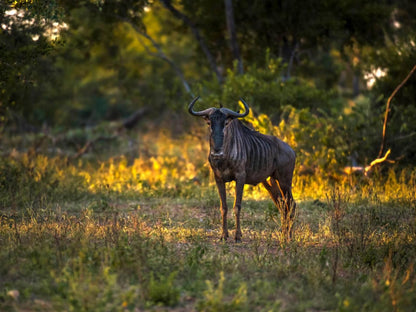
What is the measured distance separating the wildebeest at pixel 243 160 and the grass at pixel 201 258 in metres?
0.53

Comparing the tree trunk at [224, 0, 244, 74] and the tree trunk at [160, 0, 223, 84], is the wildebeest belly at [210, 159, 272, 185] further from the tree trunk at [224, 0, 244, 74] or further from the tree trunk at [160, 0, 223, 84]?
the tree trunk at [160, 0, 223, 84]

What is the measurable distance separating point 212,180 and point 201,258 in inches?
266

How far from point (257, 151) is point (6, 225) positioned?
4.09 m

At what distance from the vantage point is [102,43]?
21094mm

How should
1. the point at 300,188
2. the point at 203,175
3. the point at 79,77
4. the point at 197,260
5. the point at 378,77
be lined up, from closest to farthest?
the point at 197,260 < the point at 300,188 < the point at 203,175 < the point at 378,77 < the point at 79,77

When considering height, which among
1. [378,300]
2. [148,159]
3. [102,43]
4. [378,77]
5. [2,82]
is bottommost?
[378,300]

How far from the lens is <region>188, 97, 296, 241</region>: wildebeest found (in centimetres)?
811

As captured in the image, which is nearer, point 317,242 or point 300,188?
point 317,242

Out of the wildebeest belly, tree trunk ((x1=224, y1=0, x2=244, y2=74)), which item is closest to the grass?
the wildebeest belly

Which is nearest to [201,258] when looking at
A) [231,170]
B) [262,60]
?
[231,170]

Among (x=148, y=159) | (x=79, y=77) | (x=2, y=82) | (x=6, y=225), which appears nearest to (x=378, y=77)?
(x=148, y=159)

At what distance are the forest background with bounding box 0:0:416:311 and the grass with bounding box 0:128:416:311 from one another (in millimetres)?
30

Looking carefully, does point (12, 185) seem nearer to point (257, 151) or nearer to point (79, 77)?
point (257, 151)

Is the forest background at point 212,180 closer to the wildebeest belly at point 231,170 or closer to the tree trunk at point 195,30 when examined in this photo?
the tree trunk at point 195,30
